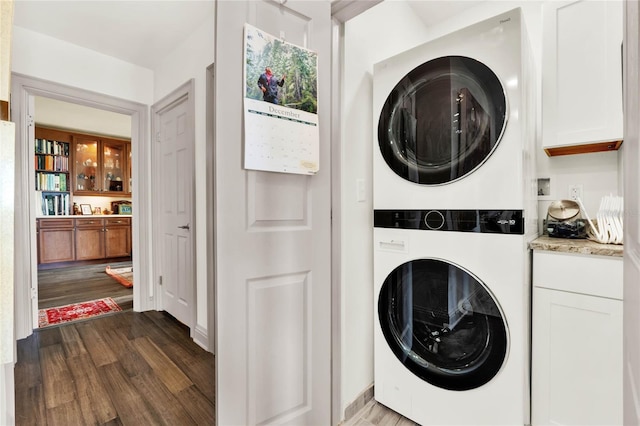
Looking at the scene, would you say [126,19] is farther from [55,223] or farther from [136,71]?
[55,223]

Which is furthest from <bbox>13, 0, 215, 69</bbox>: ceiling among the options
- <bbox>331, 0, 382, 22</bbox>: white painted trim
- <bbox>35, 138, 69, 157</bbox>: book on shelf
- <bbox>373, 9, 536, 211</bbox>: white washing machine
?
<bbox>35, 138, 69, 157</bbox>: book on shelf

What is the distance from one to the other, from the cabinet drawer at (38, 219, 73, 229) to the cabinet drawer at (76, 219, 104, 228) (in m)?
0.12

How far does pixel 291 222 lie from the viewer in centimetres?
129

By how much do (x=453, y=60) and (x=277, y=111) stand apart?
33.0 inches

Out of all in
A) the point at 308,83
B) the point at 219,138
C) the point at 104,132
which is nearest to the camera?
the point at 219,138

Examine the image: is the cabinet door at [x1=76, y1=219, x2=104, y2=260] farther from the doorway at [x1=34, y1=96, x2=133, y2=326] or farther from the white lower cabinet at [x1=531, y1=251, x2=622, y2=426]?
the white lower cabinet at [x1=531, y1=251, x2=622, y2=426]

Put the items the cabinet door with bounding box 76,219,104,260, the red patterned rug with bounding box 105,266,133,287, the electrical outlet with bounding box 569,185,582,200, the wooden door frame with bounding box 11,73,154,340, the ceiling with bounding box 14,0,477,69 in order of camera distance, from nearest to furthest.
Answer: the electrical outlet with bounding box 569,185,582,200, the ceiling with bounding box 14,0,477,69, the wooden door frame with bounding box 11,73,154,340, the red patterned rug with bounding box 105,266,133,287, the cabinet door with bounding box 76,219,104,260

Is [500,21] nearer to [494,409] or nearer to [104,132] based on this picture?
[494,409]

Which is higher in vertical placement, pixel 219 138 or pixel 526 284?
pixel 219 138

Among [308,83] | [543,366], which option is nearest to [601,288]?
[543,366]

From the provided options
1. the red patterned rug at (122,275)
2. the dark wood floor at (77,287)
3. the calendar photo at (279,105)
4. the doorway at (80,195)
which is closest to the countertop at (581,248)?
the calendar photo at (279,105)

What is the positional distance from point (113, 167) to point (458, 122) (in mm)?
6612

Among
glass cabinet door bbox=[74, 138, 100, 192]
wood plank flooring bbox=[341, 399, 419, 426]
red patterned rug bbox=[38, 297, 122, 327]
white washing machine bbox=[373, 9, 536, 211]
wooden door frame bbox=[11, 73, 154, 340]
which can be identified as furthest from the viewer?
glass cabinet door bbox=[74, 138, 100, 192]

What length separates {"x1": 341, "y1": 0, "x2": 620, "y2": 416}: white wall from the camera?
4.96ft
